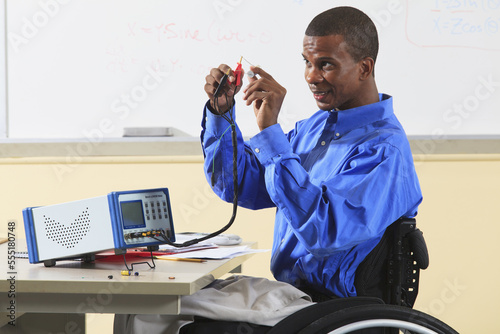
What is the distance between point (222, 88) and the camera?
5.22ft

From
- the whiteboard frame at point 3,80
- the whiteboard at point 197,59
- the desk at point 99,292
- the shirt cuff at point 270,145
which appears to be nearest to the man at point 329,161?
the shirt cuff at point 270,145

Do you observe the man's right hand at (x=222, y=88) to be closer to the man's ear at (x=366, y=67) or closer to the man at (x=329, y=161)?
the man at (x=329, y=161)

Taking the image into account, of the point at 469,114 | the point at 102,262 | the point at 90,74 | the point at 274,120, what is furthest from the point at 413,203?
the point at 90,74

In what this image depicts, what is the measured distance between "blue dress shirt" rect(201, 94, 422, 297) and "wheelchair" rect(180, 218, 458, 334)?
1.3 inches

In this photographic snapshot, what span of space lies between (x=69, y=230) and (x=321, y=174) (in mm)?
625

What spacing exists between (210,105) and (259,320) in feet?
2.13

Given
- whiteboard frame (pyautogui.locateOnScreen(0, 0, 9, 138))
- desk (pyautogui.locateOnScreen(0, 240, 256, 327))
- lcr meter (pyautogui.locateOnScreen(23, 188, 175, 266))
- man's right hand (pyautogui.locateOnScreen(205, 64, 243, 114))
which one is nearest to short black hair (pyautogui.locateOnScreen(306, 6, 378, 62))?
man's right hand (pyautogui.locateOnScreen(205, 64, 243, 114))

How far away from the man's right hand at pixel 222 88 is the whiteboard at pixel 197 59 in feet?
3.50

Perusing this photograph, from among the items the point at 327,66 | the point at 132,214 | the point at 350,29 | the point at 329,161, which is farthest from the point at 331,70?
the point at 132,214

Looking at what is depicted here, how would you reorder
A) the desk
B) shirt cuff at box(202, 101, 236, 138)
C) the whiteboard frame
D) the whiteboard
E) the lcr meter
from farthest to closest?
1. the whiteboard frame
2. the whiteboard
3. shirt cuff at box(202, 101, 236, 138)
4. the lcr meter
5. the desk

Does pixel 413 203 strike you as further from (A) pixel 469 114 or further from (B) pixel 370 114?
(A) pixel 469 114

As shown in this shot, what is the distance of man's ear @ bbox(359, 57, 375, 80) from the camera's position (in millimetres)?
1576

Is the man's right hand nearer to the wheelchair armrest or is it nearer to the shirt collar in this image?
the shirt collar

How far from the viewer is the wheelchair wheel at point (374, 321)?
116 cm
